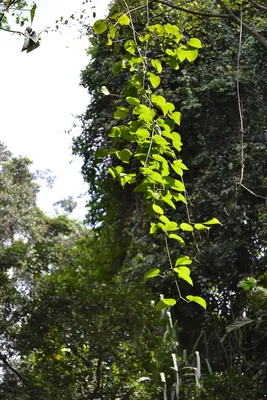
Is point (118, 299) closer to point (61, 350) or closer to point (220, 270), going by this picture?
point (61, 350)

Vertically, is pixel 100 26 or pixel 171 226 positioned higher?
pixel 100 26

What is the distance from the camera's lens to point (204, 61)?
7.13 meters

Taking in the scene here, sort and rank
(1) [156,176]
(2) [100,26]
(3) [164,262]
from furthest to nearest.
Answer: (3) [164,262]
(2) [100,26]
(1) [156,176]

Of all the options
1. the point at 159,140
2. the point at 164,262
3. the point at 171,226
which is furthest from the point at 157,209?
the point at 164,262

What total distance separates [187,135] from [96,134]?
4.05 feet

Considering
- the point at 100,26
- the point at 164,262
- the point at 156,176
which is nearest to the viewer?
the point at 156,176

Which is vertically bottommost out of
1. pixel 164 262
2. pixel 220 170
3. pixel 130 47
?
pixel 130 47

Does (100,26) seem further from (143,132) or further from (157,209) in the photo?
(157,209)

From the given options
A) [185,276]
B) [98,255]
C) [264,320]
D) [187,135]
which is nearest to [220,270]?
[264,320]

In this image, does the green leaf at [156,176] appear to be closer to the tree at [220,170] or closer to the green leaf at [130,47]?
the green leaf at [130,47]

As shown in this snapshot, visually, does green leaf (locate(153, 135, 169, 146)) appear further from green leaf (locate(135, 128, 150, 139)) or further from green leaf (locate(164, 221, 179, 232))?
green leaf (locate(164, 221, 179, 232))

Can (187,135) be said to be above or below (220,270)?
above

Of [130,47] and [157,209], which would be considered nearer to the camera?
[157,209]

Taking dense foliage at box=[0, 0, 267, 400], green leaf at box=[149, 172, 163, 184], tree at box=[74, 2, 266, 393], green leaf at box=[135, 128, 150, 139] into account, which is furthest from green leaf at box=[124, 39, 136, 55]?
tree at box=[74, 2, 266, 393]
